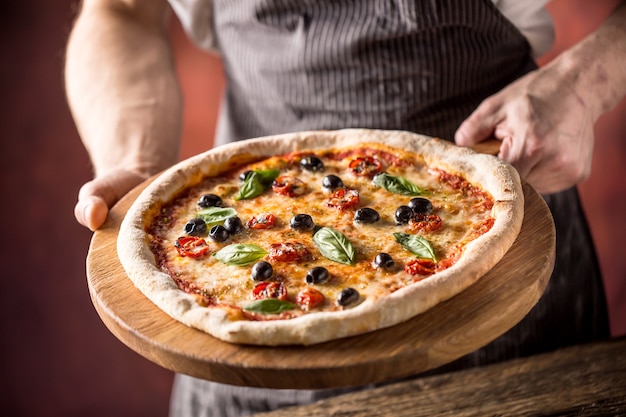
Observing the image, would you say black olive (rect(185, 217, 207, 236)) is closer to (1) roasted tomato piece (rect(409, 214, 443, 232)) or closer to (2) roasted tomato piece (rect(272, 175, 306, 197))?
(2) roasted tomato piece (rect(272, 175, 306, 197))

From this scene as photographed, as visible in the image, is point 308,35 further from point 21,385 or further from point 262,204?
point 21,385

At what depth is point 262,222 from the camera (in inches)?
87.0

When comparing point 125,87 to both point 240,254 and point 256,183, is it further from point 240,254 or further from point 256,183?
point 240,254

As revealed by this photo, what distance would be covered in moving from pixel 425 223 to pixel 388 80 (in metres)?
0.85

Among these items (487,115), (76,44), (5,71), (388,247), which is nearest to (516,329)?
(487,115)

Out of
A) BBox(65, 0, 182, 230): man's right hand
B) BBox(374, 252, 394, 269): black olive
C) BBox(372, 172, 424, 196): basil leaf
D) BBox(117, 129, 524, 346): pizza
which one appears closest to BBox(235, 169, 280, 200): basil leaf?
BBox(117, 129, 524, 346): pizza

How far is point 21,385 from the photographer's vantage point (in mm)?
4754

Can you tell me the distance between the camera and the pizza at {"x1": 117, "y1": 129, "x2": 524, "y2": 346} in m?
1.84

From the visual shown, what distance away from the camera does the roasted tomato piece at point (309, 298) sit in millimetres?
1870

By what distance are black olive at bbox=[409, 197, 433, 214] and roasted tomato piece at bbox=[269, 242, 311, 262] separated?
0.34 metres

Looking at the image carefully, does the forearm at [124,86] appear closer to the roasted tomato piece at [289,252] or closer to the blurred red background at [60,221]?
the roasted tomato piece at [289,252]

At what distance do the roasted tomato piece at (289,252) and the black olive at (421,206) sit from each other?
13.4 inches

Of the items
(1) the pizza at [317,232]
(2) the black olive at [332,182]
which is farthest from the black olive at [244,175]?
(2) the black olive at [332,182]

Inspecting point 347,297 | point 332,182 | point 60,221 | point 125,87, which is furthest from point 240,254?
point 60,221
